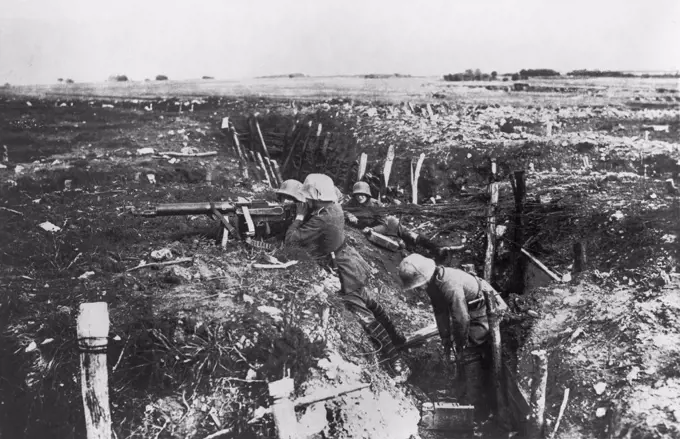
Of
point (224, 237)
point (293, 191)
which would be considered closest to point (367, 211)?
point (293, 191)

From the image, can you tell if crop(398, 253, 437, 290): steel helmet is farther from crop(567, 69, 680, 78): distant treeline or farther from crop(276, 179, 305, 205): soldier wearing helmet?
crop(567, 69, 680, 78): distant treeline

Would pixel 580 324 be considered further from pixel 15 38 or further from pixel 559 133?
pixel 15 38

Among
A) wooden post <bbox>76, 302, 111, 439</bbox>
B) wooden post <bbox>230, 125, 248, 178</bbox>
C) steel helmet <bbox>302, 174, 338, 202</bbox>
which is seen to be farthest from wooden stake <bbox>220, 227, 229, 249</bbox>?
wooden post <bbox>76, 302, 111, 439</bbox>

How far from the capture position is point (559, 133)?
538 centimetres

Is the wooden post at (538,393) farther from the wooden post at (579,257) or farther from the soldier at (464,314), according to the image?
the wooden post at (579,257)

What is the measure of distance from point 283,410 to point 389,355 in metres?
1.08

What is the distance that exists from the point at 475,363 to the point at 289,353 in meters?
1.57

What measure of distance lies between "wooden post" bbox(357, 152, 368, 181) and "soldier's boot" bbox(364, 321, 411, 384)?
1.70m

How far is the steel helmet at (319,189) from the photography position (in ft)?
14.5

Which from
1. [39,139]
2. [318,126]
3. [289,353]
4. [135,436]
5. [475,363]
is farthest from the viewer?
[318,126]

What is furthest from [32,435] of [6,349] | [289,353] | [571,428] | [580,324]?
[580,324]

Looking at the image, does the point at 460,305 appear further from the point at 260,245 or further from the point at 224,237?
the point at 224,237

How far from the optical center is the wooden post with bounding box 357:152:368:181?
5.14 metres

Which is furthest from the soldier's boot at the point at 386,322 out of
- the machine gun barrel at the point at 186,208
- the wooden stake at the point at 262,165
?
A: the wooden stake at the point at 262,165
